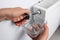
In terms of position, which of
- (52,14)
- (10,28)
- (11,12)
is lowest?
(52,14)

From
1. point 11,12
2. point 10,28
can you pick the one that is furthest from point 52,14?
→ point 11,12

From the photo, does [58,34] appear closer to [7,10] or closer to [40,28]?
[40,28]

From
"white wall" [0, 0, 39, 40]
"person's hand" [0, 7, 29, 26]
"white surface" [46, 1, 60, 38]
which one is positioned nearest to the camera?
"person's hand" [0, 7, 29, 26]

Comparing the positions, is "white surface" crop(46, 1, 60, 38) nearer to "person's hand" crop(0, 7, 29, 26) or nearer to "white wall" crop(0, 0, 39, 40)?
"white wall" crop(0, 0, 39, 40)

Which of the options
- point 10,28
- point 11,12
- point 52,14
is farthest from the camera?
point 52,14

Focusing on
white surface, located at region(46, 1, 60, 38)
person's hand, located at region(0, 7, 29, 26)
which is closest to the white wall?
person's hand, located at region(0, 7, 29, 26)

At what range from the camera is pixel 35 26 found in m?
1.04

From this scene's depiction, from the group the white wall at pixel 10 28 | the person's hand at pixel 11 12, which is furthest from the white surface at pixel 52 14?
the person's hand at pixel 11 12

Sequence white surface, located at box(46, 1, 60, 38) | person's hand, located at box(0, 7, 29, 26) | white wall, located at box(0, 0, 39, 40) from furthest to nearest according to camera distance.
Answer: white surface, located at box(46, 1, 60, 38) < white wall, located at box(0, 0, 39, 40) < person's hand, located at box(0, 7, 29, 26)

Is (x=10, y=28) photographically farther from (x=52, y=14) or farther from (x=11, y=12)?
(x=52, y=14)

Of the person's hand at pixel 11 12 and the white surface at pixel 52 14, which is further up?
the person's hand at pixel 11 12

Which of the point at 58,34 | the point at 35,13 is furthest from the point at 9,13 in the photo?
the point at 58,34

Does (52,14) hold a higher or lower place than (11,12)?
lower

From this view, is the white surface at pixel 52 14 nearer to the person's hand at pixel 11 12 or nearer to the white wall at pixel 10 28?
the white wall at pixel 10 28
